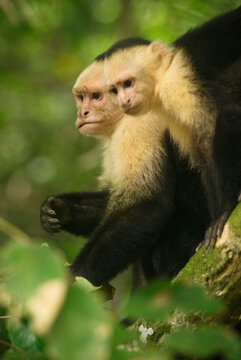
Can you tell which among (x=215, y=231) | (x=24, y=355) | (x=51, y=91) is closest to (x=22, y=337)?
(x=24, y=355)

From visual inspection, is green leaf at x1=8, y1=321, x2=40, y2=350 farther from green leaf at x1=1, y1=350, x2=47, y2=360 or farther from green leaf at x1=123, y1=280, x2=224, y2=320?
green leaf at x1=123, y1=280, x2=224, y2=320

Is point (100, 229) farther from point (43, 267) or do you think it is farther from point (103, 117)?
point (43, 267)

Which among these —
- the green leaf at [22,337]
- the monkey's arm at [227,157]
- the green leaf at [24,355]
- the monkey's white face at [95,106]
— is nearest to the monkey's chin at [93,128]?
the monkey's white face at [95,106]

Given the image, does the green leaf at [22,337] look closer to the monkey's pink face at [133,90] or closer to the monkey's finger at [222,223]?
the monkey's finger at [222,223]

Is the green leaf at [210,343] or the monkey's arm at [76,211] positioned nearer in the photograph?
the green leaf at [210,343]

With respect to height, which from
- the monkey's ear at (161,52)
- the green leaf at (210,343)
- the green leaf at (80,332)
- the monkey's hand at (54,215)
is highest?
the monkey's ear at (161,52)

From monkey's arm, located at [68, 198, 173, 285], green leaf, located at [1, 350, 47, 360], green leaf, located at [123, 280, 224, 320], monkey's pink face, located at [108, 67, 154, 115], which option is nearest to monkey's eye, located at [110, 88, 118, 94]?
monkey's pink face, located at [108, 67, 154, 115]

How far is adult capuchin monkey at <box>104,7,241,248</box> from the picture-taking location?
2805mm

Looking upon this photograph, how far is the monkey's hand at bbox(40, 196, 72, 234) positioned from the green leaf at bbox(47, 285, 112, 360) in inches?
119

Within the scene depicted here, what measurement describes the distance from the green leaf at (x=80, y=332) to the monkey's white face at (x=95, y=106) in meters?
3.02

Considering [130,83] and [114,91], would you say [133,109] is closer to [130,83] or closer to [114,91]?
[130,83]

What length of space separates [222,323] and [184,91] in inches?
51.2

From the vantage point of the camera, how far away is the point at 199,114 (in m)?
2.98

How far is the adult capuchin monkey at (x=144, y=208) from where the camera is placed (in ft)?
11.0
